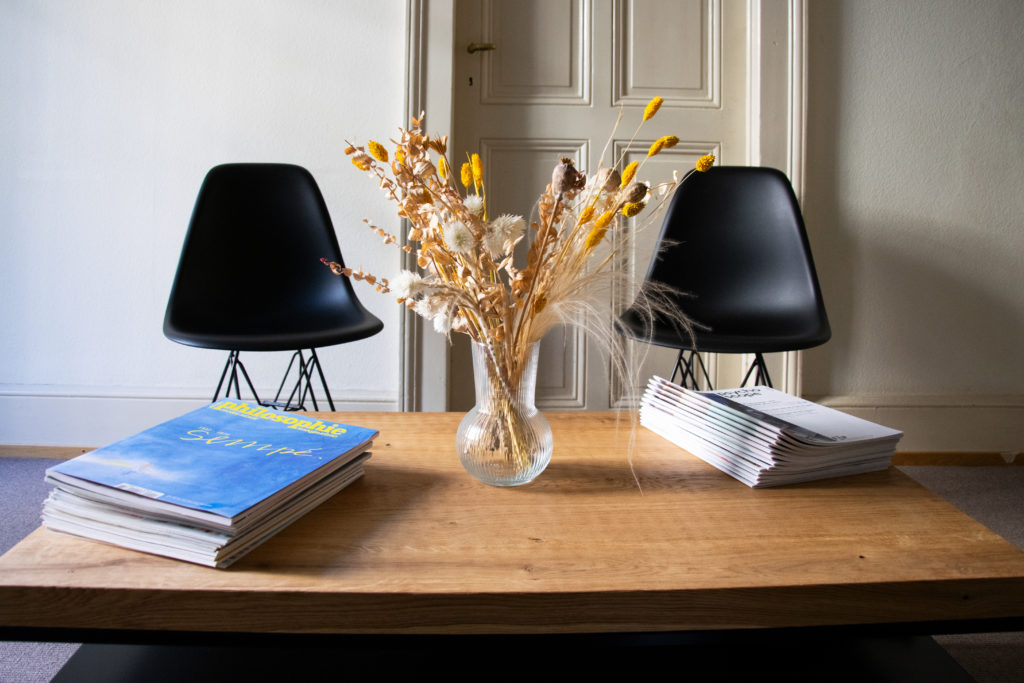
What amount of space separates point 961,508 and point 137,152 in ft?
8.95

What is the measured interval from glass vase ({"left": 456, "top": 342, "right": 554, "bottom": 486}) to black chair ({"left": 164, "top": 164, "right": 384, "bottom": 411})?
1.00m

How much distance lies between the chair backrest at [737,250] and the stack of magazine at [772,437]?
34.3 inches

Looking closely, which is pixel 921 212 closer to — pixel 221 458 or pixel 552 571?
pixel 552 571

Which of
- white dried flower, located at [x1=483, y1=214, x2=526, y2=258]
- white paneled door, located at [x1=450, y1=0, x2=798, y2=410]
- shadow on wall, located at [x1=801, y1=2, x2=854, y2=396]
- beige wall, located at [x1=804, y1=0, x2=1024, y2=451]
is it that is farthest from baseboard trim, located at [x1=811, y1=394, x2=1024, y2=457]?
white dried flower, located at [x1=483, y1=214, x2=526, y2=258]

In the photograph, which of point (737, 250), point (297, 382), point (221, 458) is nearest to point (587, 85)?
point (737, 250)

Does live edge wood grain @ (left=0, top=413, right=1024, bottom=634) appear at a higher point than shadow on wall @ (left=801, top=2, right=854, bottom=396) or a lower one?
lower

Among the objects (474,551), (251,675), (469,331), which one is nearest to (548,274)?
(469,331)

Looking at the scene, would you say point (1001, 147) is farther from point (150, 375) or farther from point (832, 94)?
point (150, 375)

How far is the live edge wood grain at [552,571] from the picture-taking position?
589mm

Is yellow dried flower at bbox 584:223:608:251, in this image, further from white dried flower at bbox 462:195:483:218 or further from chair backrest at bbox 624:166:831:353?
chair backrest at bbox 624:166:831:353

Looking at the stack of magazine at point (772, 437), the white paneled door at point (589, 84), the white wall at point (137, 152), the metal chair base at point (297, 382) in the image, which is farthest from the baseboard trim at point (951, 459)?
the metal chair base at point (297, 382)

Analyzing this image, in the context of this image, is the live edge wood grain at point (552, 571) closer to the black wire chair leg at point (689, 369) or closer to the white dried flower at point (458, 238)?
the white dried flower at point (458, 238)

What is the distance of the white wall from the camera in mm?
2143

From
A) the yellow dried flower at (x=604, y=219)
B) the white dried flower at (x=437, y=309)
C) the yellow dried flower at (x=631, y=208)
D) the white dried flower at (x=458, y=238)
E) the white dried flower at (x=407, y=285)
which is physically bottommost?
the white dried flower at (x=437, y=309)
